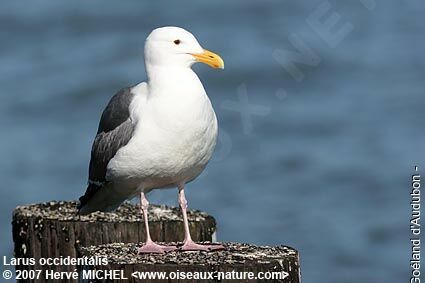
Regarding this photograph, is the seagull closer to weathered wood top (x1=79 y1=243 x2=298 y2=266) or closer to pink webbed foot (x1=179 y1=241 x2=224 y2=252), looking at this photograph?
pink webbed foot (x1=179 y1=241 x2=224 y2=252)

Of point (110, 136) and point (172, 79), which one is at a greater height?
point (172, 79)

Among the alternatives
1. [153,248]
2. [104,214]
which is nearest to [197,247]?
[153,248]

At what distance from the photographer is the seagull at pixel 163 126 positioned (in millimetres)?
6727

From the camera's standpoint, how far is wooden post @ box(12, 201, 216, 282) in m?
7.05

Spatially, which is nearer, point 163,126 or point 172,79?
point 163,126

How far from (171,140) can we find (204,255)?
0.76m

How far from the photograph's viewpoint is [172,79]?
6.86 metres

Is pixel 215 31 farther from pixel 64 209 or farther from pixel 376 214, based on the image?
pixel 64 209

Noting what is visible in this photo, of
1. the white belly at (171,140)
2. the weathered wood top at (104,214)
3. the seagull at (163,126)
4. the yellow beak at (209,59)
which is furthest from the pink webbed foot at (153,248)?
the yellow beak at (209,59)

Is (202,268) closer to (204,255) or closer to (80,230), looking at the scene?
(204,255)

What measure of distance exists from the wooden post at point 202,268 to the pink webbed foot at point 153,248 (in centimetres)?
14

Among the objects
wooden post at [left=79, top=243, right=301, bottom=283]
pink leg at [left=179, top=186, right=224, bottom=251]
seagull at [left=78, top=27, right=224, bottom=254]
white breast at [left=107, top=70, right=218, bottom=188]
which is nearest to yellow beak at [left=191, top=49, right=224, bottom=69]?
seagull at [left=78, top=27, right=224, bottom=254]

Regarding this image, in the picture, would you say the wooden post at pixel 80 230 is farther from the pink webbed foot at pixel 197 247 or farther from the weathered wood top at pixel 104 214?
the pink webbed foot at pixel 197 247

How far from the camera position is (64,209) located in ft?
25.5
